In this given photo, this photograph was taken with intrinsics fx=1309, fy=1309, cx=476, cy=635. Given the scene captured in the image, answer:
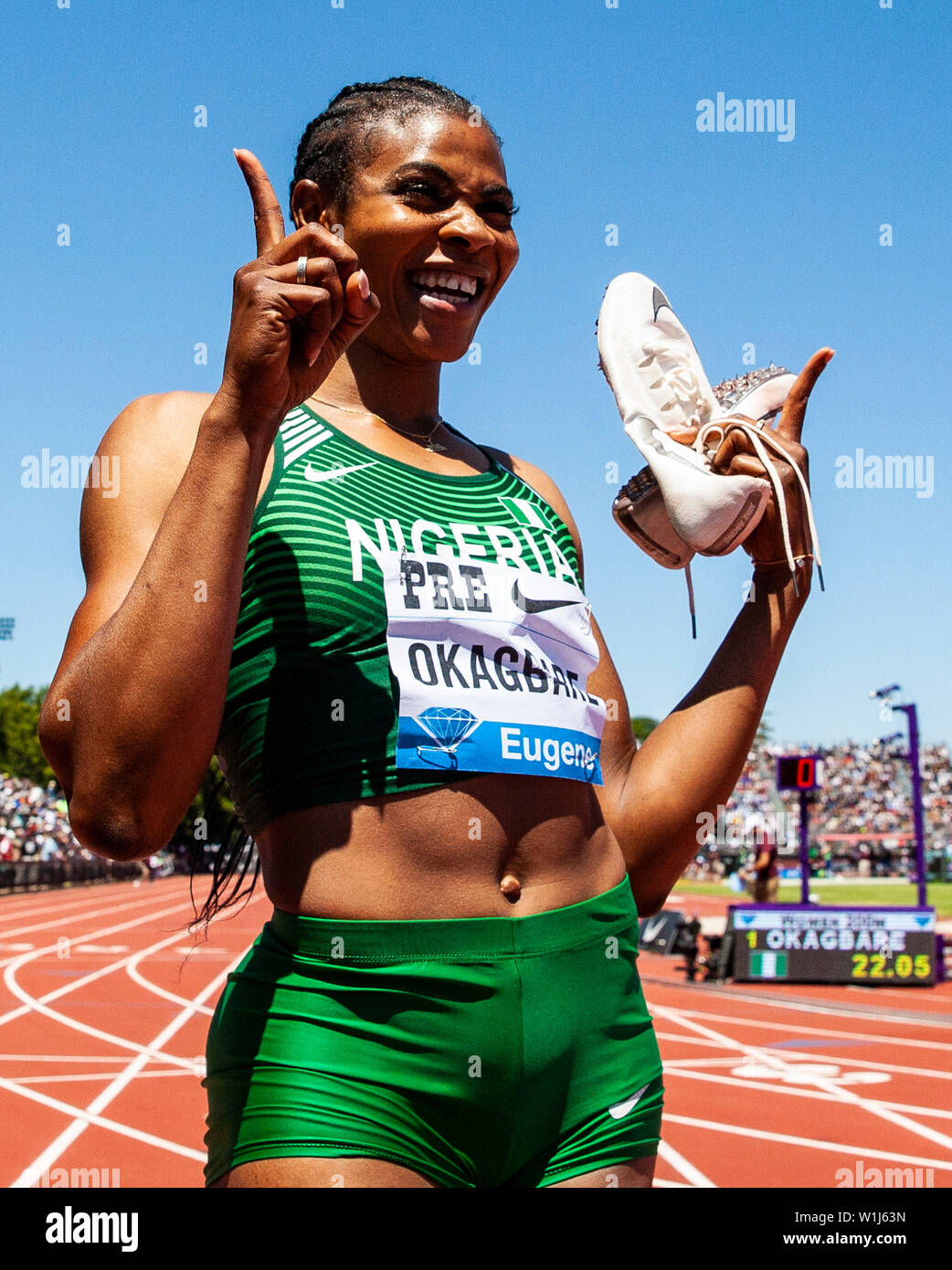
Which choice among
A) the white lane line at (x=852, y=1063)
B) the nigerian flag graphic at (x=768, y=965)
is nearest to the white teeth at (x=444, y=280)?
the white lane line at (x=852, y=1063)

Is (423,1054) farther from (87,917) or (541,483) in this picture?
(87,917)

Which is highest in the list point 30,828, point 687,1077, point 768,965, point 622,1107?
point 622,1107

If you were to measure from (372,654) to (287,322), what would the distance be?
1.27 feet

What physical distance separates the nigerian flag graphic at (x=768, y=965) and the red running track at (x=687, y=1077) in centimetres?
16

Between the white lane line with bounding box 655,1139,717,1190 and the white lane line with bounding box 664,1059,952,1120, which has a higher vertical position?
the white lane line with bounding box 655,1139,717,1190

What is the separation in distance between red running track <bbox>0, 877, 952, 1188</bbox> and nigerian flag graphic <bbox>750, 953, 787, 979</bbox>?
0.16 metres

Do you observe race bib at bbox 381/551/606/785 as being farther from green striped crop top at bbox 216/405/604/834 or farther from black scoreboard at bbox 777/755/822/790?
black scoreboard at bbox 777/755/822/790

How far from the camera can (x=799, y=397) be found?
1966 millimetres

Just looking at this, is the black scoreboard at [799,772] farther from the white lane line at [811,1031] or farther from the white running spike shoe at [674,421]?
the white running spike shoe at [674,421]

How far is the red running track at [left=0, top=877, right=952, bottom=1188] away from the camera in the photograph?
6.56 m

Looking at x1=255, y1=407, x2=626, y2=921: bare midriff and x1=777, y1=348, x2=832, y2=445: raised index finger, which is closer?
x1=255, y1=407, x2=626, y2=921: bare midriff

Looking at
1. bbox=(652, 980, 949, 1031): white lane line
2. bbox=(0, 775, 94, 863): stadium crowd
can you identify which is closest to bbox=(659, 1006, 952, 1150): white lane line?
bbox=(652, 980, 949, 1031): white lane line

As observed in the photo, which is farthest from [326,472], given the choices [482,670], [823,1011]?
[823,1011]

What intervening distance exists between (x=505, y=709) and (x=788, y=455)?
629 millimetres
